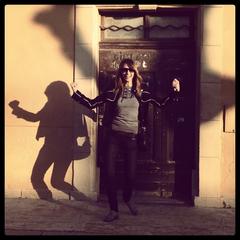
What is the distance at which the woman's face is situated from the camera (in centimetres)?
562

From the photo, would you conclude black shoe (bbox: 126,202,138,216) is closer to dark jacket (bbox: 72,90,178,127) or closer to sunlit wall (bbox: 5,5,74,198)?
dark jacket (bbox: 72,90,178,127)

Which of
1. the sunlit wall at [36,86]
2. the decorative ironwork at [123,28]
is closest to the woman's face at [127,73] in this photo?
the sunlit wall at [36,86]

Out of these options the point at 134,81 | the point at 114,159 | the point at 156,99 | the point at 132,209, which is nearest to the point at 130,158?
the point at 114,159

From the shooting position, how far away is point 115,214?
5.66 metres

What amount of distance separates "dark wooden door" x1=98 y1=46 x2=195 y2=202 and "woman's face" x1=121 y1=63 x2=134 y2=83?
117 cm

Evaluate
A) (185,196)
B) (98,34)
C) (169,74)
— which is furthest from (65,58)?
(185,196)

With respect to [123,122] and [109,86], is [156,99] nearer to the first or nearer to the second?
[123,122]

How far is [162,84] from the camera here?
683 centimetres

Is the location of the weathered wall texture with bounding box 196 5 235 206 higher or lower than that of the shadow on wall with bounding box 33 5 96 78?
lower

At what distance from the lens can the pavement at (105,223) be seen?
525 cm

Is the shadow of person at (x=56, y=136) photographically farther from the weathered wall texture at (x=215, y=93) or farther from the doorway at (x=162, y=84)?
the weathered wall texture at (x=215, y=93)

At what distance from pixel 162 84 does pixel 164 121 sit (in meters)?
0.57

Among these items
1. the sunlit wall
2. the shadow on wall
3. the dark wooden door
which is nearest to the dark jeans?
the dark wooden door
